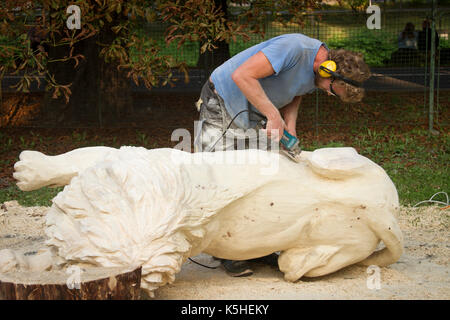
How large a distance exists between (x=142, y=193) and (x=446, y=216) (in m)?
3.20

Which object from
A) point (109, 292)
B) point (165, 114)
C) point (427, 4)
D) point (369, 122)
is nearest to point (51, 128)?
point (165, 114)

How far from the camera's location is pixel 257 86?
3.50 m

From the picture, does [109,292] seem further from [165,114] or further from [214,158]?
[165,114]

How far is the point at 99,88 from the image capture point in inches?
348

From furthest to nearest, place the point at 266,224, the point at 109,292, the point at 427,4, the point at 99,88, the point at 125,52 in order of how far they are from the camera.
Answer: the point at 427,4
the point at 99,88
the point at 125,52
the point at 266,224
the point at 109,292

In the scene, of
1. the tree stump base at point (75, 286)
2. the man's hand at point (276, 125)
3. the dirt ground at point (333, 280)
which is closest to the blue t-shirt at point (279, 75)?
the man's hand at point (276, 125)

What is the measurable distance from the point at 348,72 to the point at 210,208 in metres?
1.27

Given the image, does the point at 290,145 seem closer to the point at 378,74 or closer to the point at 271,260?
the point at 271,260

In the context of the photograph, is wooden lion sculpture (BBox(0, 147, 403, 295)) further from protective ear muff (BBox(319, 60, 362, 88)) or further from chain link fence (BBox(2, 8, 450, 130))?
chain link fence (BBox(2, 8, 450, 130))

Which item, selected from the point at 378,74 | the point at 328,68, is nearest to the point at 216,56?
the point at 378,74

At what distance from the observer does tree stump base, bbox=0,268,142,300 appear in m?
2.56

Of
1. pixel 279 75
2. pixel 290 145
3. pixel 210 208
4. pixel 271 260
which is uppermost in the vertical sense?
pixel 279 75

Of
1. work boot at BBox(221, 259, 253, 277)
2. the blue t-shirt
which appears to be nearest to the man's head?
A: the blue t-shirt

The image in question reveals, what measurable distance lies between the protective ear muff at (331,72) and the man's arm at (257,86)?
1.12 ft
